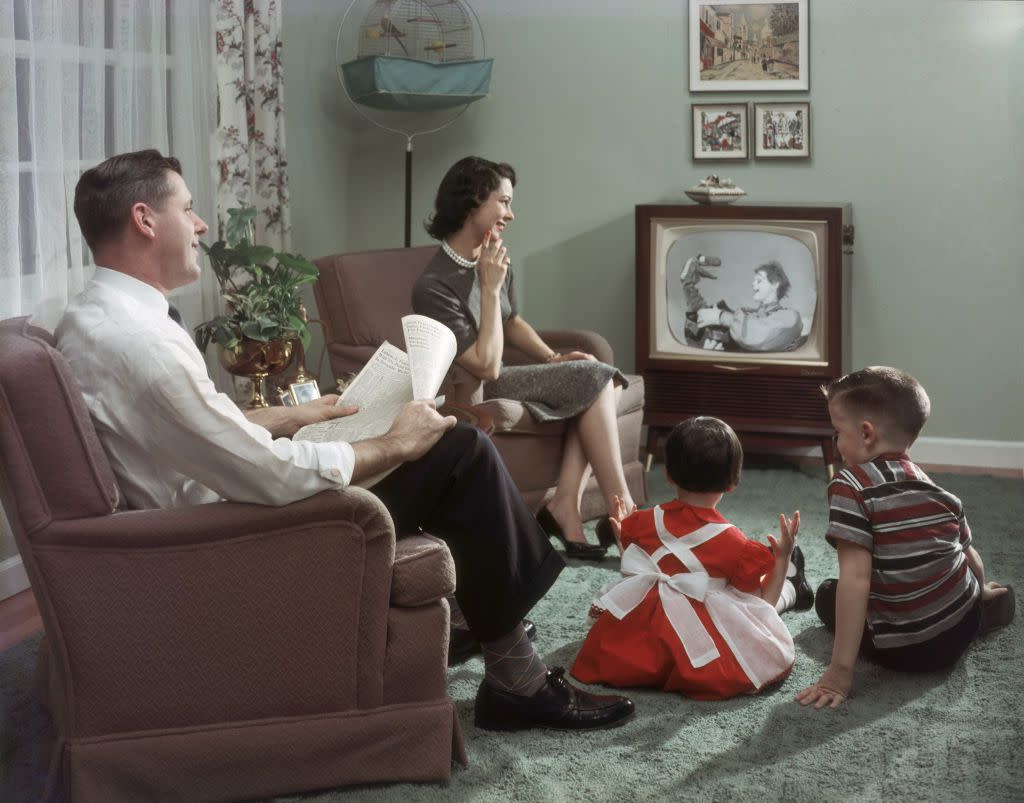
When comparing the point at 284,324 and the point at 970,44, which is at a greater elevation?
the point at 970,44

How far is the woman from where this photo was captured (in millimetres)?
3346

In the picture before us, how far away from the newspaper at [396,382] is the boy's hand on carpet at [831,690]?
91 cm

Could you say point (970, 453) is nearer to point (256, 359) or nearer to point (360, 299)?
point (360, 299)

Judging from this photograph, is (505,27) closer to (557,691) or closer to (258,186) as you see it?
(258,186)

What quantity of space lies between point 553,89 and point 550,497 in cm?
178

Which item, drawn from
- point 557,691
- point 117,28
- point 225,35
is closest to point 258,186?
point 225,35

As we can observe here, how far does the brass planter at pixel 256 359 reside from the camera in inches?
129

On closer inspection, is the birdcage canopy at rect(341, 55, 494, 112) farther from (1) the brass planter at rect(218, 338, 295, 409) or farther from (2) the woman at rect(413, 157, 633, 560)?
(1) the brass planter at rect(218, 338, 295, 409)

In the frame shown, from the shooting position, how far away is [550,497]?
346cm

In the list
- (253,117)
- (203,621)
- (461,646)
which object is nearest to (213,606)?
(203,621)

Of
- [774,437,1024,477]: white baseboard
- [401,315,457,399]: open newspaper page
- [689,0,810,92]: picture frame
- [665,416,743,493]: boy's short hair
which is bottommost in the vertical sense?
[774,437,1024,477]: white baseboard

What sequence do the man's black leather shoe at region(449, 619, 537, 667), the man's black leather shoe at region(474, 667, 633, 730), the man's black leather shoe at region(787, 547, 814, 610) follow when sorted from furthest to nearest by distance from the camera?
1. the man's black leather shoe at region(787, 547, 814, 610)
2. the man's black leather shoe at region(449, 619, 537, 667)
3. the man's black leather shoe at region(474, 667, 633, 730)

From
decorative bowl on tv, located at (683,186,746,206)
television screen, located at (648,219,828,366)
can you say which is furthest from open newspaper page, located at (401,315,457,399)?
decorative bowl on tv, located at (683,186,746,206)

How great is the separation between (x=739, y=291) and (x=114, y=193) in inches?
97.3
